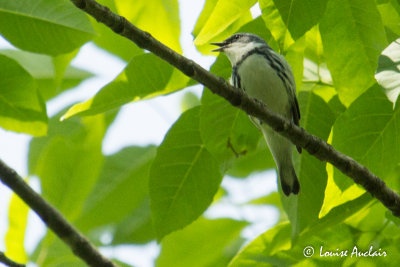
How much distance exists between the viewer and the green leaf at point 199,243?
3619 millimetres

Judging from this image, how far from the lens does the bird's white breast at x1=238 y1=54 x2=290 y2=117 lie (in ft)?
13.3

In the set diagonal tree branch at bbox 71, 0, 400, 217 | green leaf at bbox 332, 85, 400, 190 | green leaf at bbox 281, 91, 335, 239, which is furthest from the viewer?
green leaf at bbox 281, 91, 335, 239

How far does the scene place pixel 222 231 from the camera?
3.68 meters

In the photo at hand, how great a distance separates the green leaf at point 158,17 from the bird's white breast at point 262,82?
3.70 ft

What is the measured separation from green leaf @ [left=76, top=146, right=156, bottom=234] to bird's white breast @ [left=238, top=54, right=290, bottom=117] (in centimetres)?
82

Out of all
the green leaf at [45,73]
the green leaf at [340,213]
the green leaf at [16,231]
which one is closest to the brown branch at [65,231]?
the green leaf at [16,231]

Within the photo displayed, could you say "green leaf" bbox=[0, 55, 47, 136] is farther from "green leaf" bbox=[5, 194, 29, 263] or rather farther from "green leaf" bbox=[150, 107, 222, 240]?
"green leaf" bbox=[150, 107, 222, 240]

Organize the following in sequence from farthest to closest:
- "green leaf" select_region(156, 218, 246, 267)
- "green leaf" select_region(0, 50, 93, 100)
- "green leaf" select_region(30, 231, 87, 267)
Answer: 1. "green leaf" select_region(0, 50, 93, 100)
2. "green leaf" select_region(156, 218, 246, 267)
3. "green leaf" select_region(30, 231, 87, 267)

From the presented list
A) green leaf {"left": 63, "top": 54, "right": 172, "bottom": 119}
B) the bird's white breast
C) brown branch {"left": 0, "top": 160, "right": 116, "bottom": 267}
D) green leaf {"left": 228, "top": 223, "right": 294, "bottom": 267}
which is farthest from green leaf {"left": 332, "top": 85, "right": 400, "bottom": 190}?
the bird's white breast

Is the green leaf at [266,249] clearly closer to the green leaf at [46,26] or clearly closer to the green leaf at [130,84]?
the green leaf at [130,84]

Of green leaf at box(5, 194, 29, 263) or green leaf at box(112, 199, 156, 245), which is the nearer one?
green leaf at box(5, 194, 29, 263)

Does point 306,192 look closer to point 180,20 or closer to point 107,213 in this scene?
point 180,20

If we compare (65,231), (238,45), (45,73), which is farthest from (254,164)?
(65,231)

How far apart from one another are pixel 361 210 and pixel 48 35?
1.79 metres
